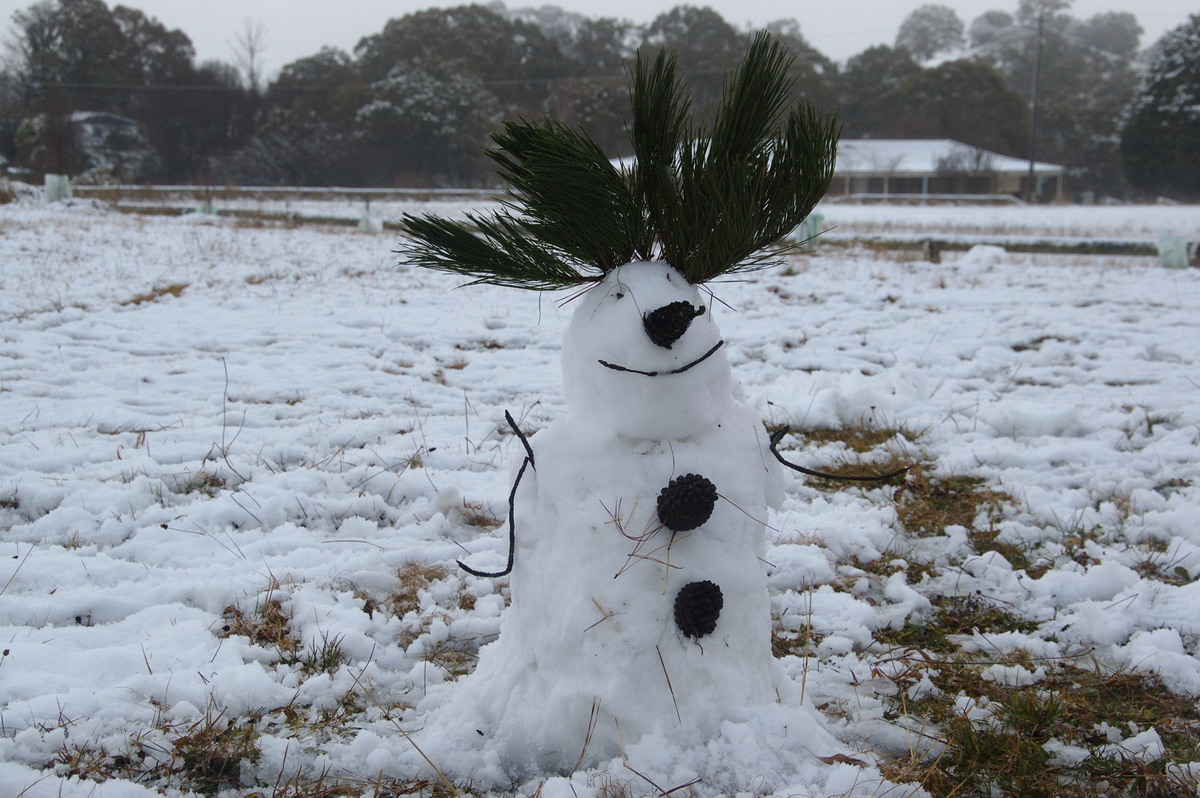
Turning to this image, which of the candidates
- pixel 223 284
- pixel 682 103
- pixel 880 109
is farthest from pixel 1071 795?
pixel 880 109

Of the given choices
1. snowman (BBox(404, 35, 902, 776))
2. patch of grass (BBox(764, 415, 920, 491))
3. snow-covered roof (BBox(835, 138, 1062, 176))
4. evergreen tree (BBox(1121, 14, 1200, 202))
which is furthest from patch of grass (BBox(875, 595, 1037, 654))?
evergreen tree (BBox(1121, 14, 1200, 202))

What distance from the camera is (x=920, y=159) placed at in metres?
39.5

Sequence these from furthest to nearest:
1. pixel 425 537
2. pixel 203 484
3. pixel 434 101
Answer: pixel 434 101, pixel 203 484, pixel 425 537

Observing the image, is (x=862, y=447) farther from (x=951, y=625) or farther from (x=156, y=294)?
(x=156, y=294)

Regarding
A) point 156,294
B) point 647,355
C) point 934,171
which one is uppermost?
point 934,171

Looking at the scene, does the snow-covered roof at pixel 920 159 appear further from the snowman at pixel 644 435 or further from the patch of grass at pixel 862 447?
the snowman at pixel 644 435

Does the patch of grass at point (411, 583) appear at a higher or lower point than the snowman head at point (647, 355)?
lower

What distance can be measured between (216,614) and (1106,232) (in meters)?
21.2

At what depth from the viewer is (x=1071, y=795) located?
5.38 ft

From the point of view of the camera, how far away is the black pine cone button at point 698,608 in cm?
155

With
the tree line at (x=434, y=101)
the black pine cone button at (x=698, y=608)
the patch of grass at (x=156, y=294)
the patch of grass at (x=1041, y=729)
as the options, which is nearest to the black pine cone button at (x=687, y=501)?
the black pine cone button at (x=698, y=608)

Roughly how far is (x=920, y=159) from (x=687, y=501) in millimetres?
42844

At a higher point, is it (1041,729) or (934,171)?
(934,171)

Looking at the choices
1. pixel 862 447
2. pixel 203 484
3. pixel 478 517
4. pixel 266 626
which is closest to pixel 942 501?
pixel 862 447
